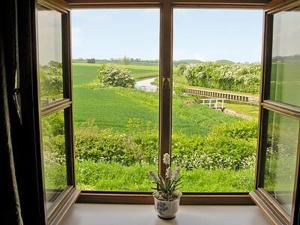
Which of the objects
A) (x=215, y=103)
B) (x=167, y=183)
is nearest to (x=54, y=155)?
(x=167, y=183)

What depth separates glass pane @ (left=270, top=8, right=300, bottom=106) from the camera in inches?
58.7

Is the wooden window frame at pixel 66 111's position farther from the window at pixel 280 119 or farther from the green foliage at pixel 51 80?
the window at pixel 280 119

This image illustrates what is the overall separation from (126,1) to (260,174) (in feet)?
3.91

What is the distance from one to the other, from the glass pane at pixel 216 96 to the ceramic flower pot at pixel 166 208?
0.22 m

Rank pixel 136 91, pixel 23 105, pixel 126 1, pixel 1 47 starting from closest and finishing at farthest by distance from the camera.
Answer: pixel 1 47 < pixel 23 105 < pixel 126 1 < pixel 136 91

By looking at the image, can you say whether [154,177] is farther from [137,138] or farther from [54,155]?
[54,155]

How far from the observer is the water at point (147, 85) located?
1843mm

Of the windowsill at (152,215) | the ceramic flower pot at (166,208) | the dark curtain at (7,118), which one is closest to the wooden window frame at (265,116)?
Answer: the windowsill at (152,215)

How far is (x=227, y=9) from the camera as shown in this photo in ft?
5.90

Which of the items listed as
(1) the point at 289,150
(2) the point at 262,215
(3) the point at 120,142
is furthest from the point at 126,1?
(2) the point at 262,215

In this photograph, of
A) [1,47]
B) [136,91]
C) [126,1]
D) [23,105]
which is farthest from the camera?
[136,91]

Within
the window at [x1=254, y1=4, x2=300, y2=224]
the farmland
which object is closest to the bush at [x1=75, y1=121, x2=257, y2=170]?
the farmland

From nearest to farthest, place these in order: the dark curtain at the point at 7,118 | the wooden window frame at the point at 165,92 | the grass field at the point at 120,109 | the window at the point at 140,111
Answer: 1. the dark curtain at the point at 7,118
2. the window at the point at 140,111
3. the wooden window frame at the point at 165,92
4. the grass field at the point at 120,109

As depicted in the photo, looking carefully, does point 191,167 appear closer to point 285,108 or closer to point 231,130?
point 231,130
